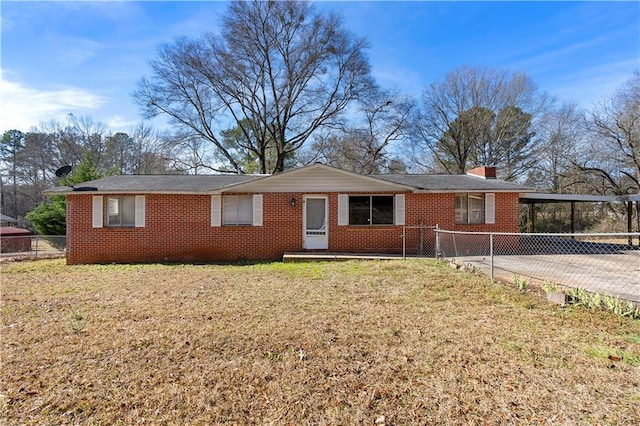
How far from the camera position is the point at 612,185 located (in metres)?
22.9

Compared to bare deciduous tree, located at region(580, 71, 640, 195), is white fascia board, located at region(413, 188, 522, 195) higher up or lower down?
lower down

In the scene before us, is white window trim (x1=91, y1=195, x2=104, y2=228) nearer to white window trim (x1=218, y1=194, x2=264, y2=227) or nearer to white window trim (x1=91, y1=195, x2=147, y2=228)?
white window trim (x1=91, y1=195, x2=147, y2=228)

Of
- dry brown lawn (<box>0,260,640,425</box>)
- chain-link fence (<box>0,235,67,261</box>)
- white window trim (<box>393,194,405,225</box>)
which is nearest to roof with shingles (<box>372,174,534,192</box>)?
white window trim (<box>393,194,405,225</box>)

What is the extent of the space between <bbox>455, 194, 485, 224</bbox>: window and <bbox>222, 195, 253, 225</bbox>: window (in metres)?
7.40

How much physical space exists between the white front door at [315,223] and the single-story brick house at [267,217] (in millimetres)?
35

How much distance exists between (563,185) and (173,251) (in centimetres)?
2659

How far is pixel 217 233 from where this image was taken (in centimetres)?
1151

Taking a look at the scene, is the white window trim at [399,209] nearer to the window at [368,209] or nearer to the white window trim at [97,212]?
the window at [368,209]

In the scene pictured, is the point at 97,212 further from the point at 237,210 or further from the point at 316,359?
the point at 316,359

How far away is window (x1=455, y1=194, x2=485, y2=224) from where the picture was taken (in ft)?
38.7

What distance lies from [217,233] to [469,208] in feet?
29.5

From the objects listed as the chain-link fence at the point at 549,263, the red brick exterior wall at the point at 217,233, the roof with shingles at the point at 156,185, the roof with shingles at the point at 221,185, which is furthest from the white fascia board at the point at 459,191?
the roof with shingles at the point at 156,185

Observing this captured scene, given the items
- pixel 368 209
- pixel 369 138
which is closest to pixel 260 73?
pixel 369 138

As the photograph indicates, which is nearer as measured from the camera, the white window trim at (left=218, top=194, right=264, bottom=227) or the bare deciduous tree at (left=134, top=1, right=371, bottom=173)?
the white window trim at (left=218, top=194, right=264, bottom=227)
